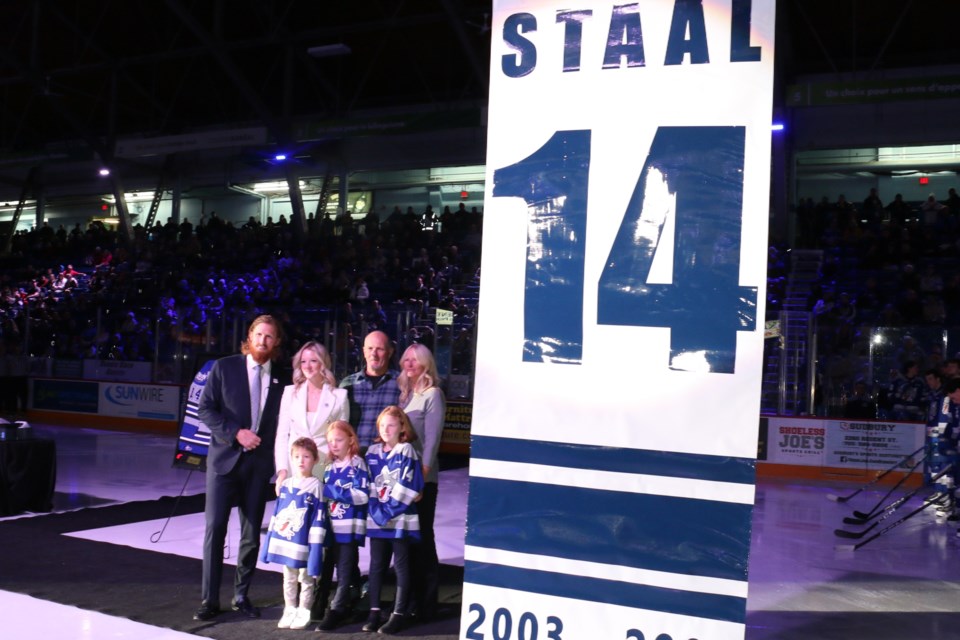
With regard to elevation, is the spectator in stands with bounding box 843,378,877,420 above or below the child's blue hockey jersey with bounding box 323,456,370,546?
above

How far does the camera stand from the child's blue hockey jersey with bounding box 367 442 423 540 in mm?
5109

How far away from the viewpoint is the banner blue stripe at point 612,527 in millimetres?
1884

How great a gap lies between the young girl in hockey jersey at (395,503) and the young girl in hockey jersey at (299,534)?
1.03 feet

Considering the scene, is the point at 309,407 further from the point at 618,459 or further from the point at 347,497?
the point at 618,459

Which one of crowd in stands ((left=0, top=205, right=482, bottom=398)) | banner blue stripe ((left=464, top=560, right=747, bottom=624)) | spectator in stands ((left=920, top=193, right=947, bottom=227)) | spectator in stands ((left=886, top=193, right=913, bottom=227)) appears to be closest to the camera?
banner blue stripe ((left=464, top=560, right=747, bottom=624))

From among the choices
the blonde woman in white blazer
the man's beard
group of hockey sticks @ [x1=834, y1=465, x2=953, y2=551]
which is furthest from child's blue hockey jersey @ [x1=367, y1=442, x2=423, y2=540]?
group of hockey sticks @ [x1=834, y1=465, x2=953, y2=551]

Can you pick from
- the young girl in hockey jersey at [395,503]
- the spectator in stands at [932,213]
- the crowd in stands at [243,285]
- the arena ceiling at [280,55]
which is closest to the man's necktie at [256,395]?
the young girl in hockey jersey at [395,503]

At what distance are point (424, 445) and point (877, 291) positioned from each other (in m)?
13.3

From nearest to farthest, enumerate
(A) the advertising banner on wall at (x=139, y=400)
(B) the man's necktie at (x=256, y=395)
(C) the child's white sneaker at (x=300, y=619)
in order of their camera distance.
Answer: (C) the child's white sneaker at (x=300, y=619) < (B) the man's necktie at (x=256, y=395) < (A) the advertising banner on wall at (x=139, y=400)

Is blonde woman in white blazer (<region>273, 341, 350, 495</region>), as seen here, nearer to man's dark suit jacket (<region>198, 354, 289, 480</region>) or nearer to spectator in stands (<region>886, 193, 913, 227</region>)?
man's dark suit jacket (<region>198, 354, 289, 480</region>)

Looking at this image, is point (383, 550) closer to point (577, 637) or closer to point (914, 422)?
point (577, 637)

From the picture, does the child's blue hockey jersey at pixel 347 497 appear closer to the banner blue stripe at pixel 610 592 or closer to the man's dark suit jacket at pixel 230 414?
the man's dark suit jacket at pixel 230 414

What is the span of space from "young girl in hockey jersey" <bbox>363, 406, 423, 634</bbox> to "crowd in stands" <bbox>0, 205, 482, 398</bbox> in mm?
10205

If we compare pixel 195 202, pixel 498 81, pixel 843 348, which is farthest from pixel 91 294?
pixel 498 81
